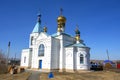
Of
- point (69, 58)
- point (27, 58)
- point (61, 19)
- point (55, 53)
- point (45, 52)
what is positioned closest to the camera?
point (69, 58)

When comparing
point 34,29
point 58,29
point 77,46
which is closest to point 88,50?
point 77,46

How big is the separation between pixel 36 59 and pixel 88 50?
1201cm

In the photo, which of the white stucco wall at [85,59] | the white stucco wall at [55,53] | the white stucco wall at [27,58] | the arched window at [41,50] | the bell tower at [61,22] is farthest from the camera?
the white stucco wall at [27,58]

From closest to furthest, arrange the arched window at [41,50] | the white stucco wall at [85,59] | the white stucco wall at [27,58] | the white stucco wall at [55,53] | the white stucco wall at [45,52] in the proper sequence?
1. the white stucco wall at [85,59]
2. the white stucco wall at [45,52]
3. the white stucco wall at [55,53]
4. the arched window at [41,50]
5. the white stucco wall at [27,58]

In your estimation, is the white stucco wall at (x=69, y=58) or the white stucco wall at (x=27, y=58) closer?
the white stucco wall at (x=69, y=58)

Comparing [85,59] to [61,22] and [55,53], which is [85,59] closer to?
[55,53]

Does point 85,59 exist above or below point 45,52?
below

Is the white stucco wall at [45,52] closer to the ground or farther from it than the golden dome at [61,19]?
closer to the ground

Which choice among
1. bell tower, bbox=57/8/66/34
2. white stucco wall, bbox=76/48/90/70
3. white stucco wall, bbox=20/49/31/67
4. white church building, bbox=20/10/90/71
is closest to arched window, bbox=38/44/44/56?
white church building, bbox=20/10/90/71

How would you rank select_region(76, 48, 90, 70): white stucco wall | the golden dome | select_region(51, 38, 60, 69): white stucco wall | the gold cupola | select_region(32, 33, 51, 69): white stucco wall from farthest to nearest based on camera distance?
the golden dome
the gold cupola
select_region(51, 38, 60, 69): white stucco wall
select_region(32, 33, 51, 69): white stucco wall
select_region(76, 48, 90, 70): white stucco wall

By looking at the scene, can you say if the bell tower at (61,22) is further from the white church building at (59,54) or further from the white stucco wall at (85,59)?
the white stucco wall at (85,59)

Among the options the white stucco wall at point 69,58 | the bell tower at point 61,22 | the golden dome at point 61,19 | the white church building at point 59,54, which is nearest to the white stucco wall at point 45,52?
the white church building at point 59,54

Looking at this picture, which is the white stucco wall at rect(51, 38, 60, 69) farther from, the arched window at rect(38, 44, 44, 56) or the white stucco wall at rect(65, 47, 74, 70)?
the arched window at rect(38, 44, 44, 56)

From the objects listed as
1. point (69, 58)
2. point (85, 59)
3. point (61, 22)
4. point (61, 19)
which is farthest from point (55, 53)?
point (61, 19)
